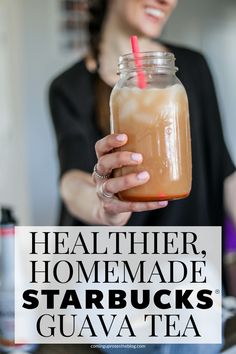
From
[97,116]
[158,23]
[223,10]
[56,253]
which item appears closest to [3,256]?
[56,253]

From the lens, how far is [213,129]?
946 millimetres

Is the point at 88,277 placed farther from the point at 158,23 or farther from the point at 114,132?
the point at 158,23

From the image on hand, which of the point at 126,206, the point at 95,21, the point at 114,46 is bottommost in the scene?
the point at 126,206

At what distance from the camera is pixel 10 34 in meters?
1.34

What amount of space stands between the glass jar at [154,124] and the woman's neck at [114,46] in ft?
0.92

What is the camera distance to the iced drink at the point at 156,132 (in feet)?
1.90

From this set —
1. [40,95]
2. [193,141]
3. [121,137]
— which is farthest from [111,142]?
[40,95]

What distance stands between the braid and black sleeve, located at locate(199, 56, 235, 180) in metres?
0.20

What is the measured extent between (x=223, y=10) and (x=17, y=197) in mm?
625

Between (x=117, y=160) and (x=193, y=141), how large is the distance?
304 mm

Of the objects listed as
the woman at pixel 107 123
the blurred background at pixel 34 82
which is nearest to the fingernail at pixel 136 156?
the woman at pixel 107 123

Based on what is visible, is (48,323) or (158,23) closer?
(48,323)

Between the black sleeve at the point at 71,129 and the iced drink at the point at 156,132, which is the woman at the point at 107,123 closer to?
the black sleeve at the point at 71,129

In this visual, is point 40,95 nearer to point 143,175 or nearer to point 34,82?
point 34,82
